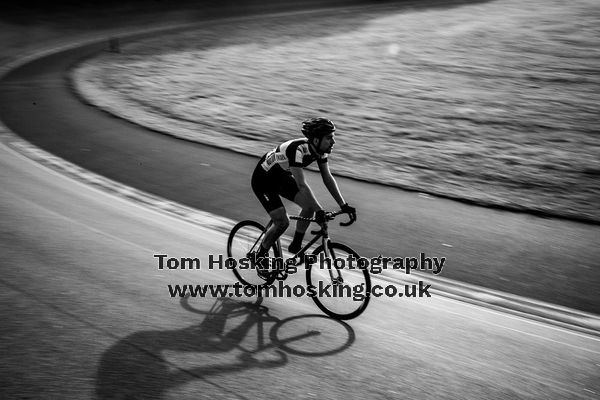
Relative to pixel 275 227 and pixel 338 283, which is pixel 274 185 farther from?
pixel 338 283

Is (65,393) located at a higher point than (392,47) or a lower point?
lower

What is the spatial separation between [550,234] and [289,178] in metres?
4.53

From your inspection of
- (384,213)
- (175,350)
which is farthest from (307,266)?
(384,213)

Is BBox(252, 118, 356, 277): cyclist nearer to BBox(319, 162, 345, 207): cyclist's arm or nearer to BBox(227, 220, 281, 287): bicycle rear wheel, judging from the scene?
BBox(319, 162, 345, 207): cyclist's arm

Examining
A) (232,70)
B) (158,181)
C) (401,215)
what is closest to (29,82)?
(232,70)

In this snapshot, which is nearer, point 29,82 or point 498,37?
point 29,82

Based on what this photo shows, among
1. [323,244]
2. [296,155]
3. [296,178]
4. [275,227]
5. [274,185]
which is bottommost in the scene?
[323,244]

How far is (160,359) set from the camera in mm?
5441

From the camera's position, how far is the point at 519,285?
7.37 m

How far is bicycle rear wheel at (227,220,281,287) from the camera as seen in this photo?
7.18 m

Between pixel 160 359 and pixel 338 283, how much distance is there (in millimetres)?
2158

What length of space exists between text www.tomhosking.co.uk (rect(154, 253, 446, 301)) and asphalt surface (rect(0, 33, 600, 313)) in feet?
0.74

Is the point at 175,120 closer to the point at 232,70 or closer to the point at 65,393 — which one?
the point at 232,70

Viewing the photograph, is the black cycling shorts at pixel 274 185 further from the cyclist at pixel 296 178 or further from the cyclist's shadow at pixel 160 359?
the cyclist's shadow at pixel 160 359
